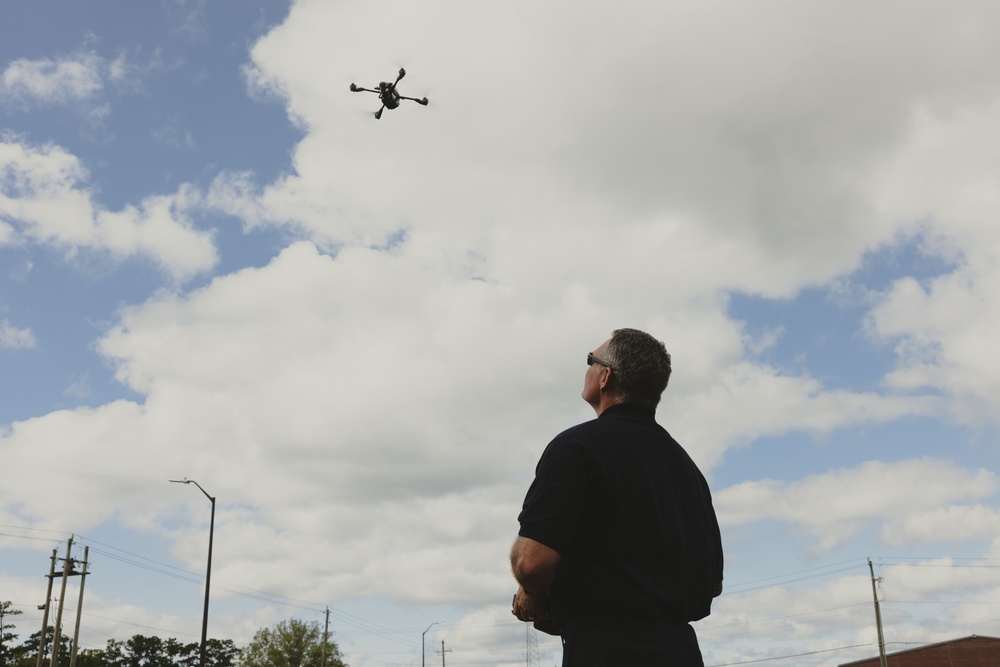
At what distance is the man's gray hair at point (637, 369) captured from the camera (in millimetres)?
3279

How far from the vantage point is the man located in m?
2.77

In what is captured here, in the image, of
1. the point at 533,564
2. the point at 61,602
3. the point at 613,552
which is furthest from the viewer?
the point at 61,602

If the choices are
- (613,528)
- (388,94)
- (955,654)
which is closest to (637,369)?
(613,528)

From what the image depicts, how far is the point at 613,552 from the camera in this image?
2885 mm

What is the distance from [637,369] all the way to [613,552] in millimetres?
735

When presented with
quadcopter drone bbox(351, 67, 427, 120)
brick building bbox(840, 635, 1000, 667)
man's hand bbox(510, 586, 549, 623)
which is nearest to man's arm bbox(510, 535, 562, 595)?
man's hand bbox(510, 586, 549, 623)

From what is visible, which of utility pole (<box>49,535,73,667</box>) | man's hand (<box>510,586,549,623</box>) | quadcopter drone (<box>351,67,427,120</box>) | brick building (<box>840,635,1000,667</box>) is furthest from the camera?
brick building (<box>840,635,1000,667</box>)

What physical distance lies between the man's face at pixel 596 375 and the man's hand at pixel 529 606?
0.81 m

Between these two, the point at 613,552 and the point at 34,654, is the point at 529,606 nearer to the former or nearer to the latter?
the point at 613,552

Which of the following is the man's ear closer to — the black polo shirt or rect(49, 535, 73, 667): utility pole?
the black polo shirt

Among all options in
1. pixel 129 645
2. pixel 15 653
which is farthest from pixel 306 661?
pixel 129 645

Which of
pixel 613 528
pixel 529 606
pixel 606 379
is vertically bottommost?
pixel 529 606

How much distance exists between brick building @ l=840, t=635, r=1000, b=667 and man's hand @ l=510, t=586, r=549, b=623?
70.5 metres

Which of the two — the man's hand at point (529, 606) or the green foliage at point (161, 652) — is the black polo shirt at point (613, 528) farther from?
the green foliage at point (161, 652)
